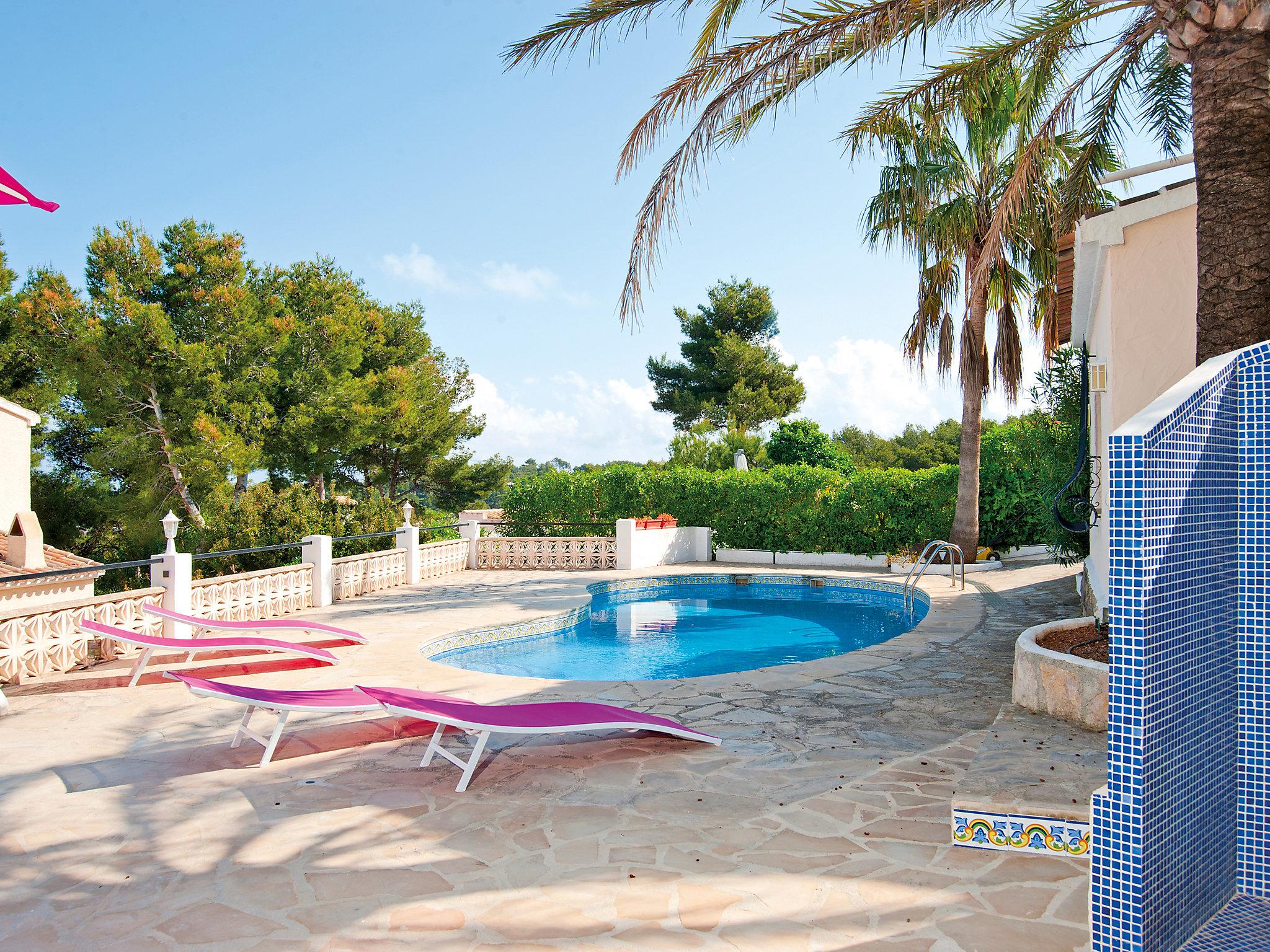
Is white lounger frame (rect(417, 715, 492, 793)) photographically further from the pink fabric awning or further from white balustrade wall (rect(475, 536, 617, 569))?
white balustrade wall (rect(475, 536, 617, 569))

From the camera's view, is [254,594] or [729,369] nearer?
[254,594]

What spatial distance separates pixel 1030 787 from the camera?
14.2 ft

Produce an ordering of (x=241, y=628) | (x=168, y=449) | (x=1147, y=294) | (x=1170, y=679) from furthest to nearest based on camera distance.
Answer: (x=168, y=449) → (x=241, y=628) → (x=1147, y=294) → (x=1170, y=679)

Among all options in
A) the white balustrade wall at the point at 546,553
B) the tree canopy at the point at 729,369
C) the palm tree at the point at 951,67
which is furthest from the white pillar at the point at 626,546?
the tree canopy at the point at 729,369

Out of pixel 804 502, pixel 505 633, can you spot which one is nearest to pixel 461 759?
pixel 505 633

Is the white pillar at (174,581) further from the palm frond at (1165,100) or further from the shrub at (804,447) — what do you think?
the shrub at (804,447)

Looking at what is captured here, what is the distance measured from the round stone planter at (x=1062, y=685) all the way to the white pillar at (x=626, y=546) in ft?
40.1

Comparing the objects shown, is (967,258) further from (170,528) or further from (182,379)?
(182,379)

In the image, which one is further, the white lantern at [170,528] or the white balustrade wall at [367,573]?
the white balustrade wall at [367,573]

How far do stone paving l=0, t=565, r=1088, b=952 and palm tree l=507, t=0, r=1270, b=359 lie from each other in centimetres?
332

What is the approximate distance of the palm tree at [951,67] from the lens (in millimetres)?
4723

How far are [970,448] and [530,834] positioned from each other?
13.9 meters

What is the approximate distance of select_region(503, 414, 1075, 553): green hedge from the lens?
16891mm

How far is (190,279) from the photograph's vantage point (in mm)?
29375
